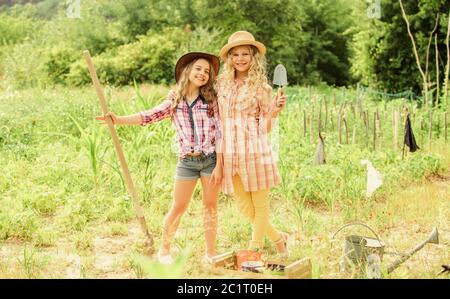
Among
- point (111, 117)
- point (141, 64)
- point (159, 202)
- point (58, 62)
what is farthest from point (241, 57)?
point (58, 62)

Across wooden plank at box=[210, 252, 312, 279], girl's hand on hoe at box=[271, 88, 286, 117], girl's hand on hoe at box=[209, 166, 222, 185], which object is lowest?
wooden plank at box=[210, 252, 312, 279]

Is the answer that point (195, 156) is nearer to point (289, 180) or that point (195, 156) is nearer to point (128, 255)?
point (128, 255)

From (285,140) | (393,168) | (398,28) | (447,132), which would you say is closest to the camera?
(393,168)

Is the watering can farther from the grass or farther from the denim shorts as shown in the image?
the denim shorts

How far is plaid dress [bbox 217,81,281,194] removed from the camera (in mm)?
3746

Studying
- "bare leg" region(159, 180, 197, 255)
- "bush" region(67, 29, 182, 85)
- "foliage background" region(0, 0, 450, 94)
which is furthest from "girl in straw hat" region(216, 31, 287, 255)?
"bush" region(67, 29, 182, 85)

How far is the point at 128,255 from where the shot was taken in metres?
3.98

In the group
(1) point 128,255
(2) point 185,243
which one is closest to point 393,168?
(2) point 185,243

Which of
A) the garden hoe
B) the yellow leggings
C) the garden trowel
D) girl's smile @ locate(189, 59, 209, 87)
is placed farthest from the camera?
the yellow leggings

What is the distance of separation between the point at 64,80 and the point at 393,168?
13674 mm

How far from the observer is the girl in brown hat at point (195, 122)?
12.2 feet

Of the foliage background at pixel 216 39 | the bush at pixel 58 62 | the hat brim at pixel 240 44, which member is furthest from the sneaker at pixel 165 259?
the bush at pixel 58 62

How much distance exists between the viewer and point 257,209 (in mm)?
3834

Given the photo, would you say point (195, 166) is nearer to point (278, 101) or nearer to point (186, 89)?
point (186, 89)
